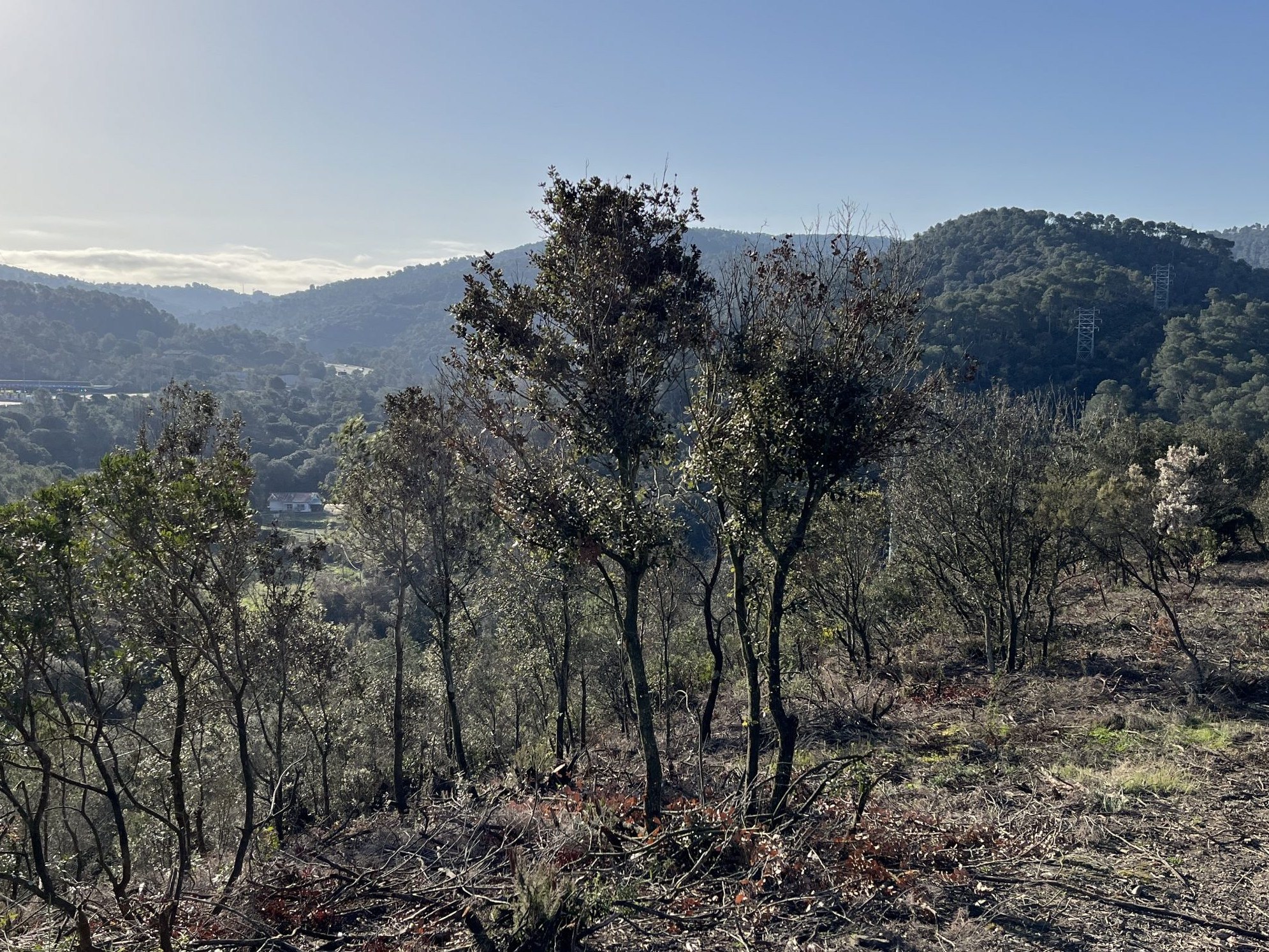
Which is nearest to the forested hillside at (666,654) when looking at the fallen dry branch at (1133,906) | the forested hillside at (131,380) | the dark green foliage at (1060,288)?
the fallen dry branch at (1133,906)

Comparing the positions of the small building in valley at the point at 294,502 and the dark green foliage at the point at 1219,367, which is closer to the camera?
the dark green foliage at the point at 1219,367

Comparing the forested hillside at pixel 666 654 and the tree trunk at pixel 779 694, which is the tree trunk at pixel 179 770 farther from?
the tree trunk at pixel 779 694

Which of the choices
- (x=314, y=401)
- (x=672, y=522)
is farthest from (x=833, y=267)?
(x=314, y=401)

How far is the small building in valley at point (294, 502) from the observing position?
2800 inches

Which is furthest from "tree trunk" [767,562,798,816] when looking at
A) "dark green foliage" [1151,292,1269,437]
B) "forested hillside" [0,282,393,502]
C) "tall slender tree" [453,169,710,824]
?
"dark green foliage" [1151,292,1269,437]

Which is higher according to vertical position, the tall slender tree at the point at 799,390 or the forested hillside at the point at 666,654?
the tall slender tree at the point at 799,390

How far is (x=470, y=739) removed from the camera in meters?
23.6

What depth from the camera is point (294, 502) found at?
7269 cm

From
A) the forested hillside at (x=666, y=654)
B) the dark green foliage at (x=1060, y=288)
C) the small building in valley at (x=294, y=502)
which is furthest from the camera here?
the small building in valley at (x=294, y=502)

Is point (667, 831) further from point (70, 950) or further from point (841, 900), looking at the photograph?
point (70, 950)

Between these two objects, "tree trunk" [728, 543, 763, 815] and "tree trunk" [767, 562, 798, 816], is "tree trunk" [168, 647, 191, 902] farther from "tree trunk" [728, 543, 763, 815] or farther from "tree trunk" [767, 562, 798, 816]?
"tree trunk" [767, 562, 798, 816]

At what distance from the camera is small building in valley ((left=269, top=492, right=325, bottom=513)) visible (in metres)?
71.1

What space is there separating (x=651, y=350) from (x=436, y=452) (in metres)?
7.92

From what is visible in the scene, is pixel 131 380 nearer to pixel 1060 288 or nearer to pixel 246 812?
pixel 1060 288
